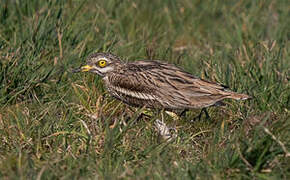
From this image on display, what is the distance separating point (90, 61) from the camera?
23.2 ft

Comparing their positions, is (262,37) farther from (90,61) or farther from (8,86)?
(8,86)

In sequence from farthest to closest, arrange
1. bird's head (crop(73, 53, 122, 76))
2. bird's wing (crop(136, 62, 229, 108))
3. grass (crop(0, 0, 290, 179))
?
bird's head (crop(73, 53, 122, 76)) < bird's wing (crop(136, 62, 229, 108)) < grass (crop(0, 0, 290, 179))

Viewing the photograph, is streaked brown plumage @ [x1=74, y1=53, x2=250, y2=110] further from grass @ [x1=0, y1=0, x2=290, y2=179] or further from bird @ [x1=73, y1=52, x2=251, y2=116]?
grass @ [x1=0, y1=0, x2=290, y2=179]

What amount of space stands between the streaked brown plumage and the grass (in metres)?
0.23

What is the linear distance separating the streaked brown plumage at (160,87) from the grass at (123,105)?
23cm

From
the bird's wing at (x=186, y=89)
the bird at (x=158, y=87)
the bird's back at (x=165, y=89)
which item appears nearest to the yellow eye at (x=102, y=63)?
the bird at (x=158, y=87)

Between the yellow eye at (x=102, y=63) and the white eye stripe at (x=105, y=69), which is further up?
the yellow eye at (x=102, y=63)

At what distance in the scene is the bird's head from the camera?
707 centimetres

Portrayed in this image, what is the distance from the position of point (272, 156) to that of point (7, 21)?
4530 millimetres

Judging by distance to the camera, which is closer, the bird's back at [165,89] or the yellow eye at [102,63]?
the bird's back at [165,89]

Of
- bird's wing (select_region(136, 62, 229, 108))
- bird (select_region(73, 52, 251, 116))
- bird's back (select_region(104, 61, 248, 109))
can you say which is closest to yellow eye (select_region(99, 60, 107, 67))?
bird (select_region(73, 52, 251, 116))

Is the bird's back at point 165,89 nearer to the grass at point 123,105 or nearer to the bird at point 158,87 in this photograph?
the bird at point 158,87

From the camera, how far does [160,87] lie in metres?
6.65

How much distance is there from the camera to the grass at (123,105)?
5.27 metres
